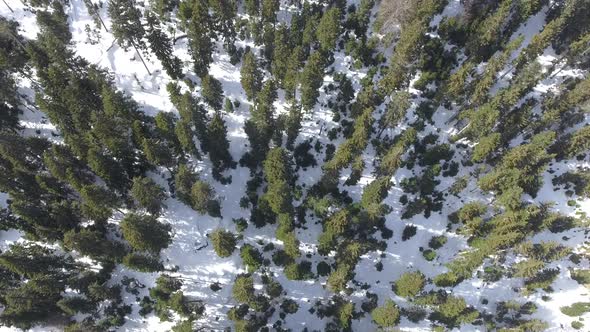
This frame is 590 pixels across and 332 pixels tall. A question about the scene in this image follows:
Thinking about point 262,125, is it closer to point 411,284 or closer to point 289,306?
point 289,306

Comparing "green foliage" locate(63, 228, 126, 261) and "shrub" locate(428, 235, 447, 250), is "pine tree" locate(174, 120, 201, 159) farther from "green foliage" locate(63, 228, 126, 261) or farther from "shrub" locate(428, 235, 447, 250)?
"shrub" locate(428, 235, 447, 250)

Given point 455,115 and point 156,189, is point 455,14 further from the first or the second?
point 156,189

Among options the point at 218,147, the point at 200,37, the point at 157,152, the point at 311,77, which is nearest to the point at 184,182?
the point at 157,152

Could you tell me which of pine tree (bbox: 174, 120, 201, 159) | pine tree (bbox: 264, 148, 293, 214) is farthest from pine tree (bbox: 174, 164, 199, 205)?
pine tree (bbox: 264, 148, 293, 214)


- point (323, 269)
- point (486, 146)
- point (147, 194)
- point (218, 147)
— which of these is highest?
point (486, 146)

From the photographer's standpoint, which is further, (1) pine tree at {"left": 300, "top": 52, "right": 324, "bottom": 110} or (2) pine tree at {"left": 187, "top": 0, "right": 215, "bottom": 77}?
(2) pine tree at {"left": 187, "top": 0, "right": 215, "bottom": 77}
